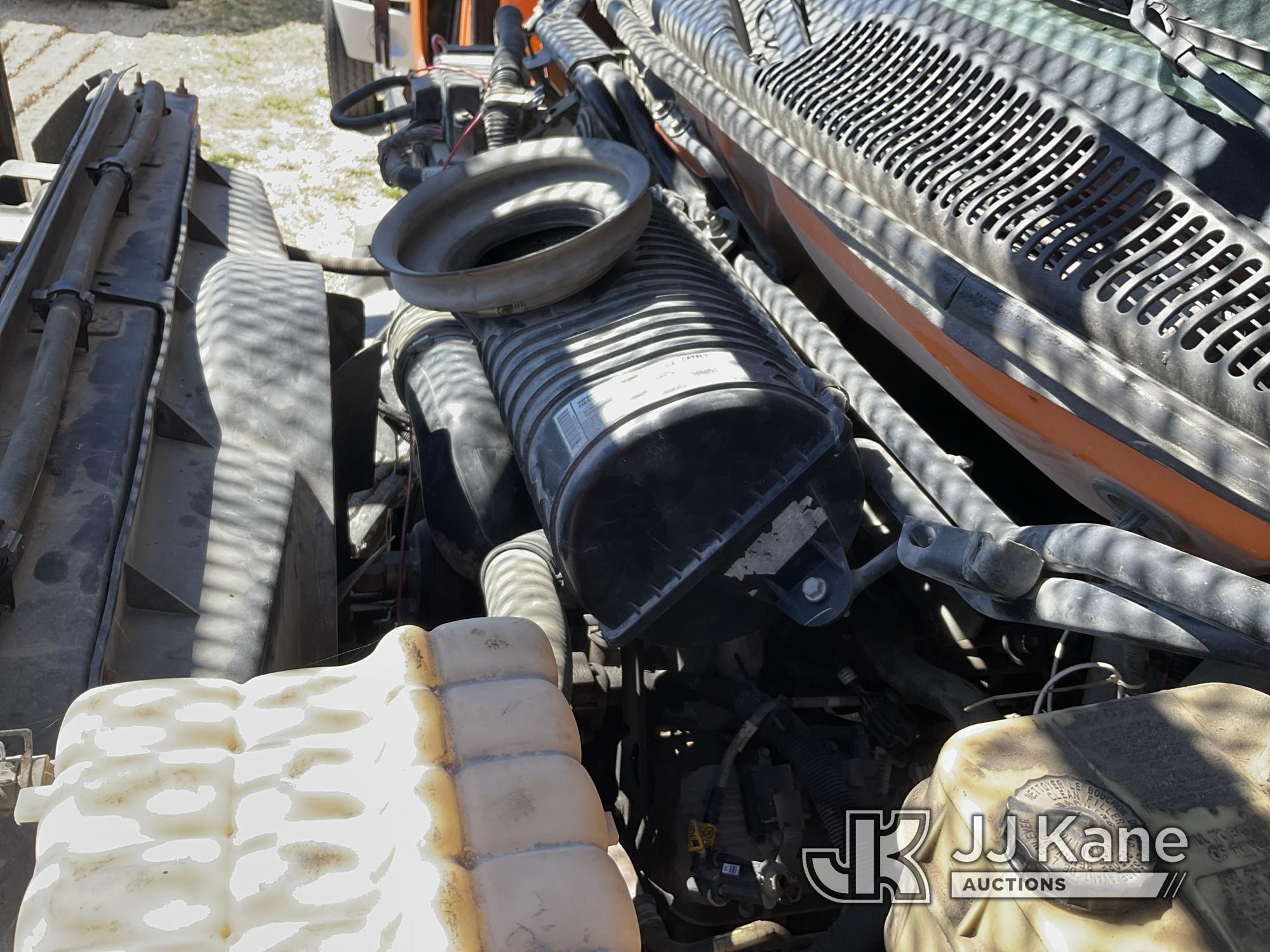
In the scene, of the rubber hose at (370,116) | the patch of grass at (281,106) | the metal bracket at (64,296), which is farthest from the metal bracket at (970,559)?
the patch of grass at (281,106)

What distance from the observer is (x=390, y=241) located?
2.07 m

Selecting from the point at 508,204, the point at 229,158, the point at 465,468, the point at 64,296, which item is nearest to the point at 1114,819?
the point at 465,468

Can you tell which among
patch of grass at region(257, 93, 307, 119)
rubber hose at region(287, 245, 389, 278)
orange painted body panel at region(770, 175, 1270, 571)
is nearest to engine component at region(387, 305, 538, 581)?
orange painted body panel at region(770, 175, 1270, 571)

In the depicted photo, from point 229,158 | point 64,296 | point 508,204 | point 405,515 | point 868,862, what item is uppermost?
point 508,204

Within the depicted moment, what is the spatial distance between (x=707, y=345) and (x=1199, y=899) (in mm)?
1056

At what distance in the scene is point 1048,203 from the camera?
135 centimetres

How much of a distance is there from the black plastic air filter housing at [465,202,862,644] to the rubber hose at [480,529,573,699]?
71 millimetres

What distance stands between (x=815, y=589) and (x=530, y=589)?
0.50 meters

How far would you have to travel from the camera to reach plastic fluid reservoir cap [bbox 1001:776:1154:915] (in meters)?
0.85

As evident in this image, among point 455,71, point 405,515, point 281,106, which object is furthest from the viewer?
point 281,106

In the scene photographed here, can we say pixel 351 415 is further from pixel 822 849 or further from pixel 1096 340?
pixel 1096 340

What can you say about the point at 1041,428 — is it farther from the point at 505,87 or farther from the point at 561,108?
the point at 505,87

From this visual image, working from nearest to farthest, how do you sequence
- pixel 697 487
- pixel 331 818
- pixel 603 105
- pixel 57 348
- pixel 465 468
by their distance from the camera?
pixel 331 818
pixel 697 487
pixel 57 348
pixel 465 468
pixel 603 105

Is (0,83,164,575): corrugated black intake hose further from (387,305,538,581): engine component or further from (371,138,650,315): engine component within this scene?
(387,305,538,581): engine component
